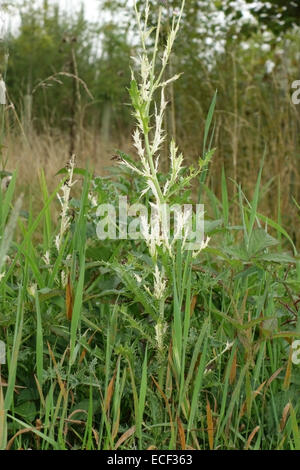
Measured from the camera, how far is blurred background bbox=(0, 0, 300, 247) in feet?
12.9

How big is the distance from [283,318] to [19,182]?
3.39 metres

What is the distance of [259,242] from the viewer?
4.73ft

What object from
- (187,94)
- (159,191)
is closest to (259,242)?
(159,191)

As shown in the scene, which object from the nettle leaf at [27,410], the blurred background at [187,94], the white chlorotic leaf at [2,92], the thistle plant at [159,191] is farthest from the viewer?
the blurred background at [187,94]

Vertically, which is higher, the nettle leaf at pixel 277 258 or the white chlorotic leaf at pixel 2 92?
the white chlorotic leaf at pixel 2 92

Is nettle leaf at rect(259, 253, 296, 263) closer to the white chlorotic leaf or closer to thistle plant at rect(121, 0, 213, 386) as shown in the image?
thistle plant at rect(121, 0, 213, 386)

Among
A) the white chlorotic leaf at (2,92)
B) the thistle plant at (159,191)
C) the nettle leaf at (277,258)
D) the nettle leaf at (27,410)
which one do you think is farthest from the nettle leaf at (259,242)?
the white chlorotic leaf at (2,92)

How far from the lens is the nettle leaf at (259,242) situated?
1431mm

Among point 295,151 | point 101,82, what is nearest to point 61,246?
point 295,151

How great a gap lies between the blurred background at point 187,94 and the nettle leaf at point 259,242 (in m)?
0.23

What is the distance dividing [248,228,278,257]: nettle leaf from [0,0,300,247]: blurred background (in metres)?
0.23

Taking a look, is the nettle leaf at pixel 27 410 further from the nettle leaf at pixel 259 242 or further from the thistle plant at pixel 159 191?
the nettle leaf at pixel 259 242
